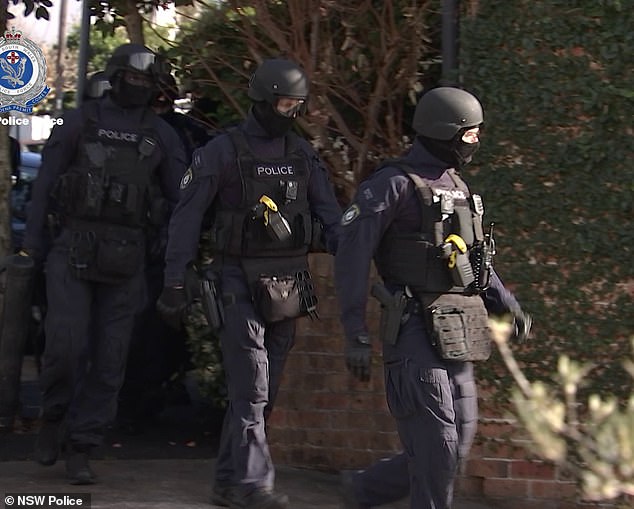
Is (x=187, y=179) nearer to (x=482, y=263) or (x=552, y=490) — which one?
(x=482, y=263)

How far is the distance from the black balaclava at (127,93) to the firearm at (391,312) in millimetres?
1712

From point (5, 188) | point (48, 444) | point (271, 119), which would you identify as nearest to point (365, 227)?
point (271, 119)

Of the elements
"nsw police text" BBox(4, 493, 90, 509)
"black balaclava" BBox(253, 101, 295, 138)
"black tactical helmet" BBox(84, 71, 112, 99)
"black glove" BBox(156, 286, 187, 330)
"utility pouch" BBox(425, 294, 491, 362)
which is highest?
"black tactical helmet" BBox(84, 71, 112, 99)

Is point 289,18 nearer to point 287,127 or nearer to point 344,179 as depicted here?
point 344,179

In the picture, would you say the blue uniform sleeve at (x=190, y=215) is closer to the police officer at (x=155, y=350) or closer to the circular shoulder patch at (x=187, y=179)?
the circular shoulder patch at (x=187, y=179)

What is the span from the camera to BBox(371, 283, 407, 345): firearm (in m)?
4.47

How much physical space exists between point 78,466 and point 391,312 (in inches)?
75.1

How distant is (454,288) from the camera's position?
4543 mm

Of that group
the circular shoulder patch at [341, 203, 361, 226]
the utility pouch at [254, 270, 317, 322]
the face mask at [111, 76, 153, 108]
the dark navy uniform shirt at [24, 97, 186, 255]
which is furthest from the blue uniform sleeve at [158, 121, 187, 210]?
the circular shoulder patch at [341, 203, 361, 226]

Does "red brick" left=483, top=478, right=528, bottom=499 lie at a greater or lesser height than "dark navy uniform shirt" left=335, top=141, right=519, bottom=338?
lesser

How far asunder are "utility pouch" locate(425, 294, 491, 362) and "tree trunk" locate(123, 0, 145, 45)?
3.32 meters

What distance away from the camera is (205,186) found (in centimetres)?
507

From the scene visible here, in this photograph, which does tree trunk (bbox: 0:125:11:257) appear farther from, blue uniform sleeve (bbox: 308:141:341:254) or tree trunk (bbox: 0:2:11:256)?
blue uniform sleeve (bbox: 308:141:341:254)

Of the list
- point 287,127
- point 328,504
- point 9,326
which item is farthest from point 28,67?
point 328,504
